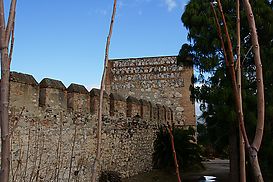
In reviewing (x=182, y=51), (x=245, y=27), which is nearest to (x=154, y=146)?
(x=182, y=51)

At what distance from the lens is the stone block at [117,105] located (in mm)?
8963

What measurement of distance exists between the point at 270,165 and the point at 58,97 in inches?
181

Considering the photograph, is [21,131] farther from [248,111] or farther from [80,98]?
[248,111]

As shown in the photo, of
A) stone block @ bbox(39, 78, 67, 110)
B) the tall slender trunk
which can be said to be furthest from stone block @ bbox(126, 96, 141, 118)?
the tall slender trunk

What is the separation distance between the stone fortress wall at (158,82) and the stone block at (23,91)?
330 inches

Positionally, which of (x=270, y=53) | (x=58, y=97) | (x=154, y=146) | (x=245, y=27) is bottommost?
(x=154, y=146)

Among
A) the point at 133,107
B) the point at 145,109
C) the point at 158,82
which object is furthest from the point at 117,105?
the point at 158,82

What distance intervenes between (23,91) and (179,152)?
6.35 metres

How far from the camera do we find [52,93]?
658 cm

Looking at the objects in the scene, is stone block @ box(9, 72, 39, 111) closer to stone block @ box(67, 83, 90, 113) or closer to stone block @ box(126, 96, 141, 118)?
stone block @ box(67, 83, 90, 113)

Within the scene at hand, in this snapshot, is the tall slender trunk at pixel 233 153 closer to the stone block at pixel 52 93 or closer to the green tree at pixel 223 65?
the green tree at pixel 223 65

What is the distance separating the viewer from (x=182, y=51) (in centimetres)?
803

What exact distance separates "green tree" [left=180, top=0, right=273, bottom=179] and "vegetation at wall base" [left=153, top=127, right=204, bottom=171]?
123 inches

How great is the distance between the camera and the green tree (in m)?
6.42
